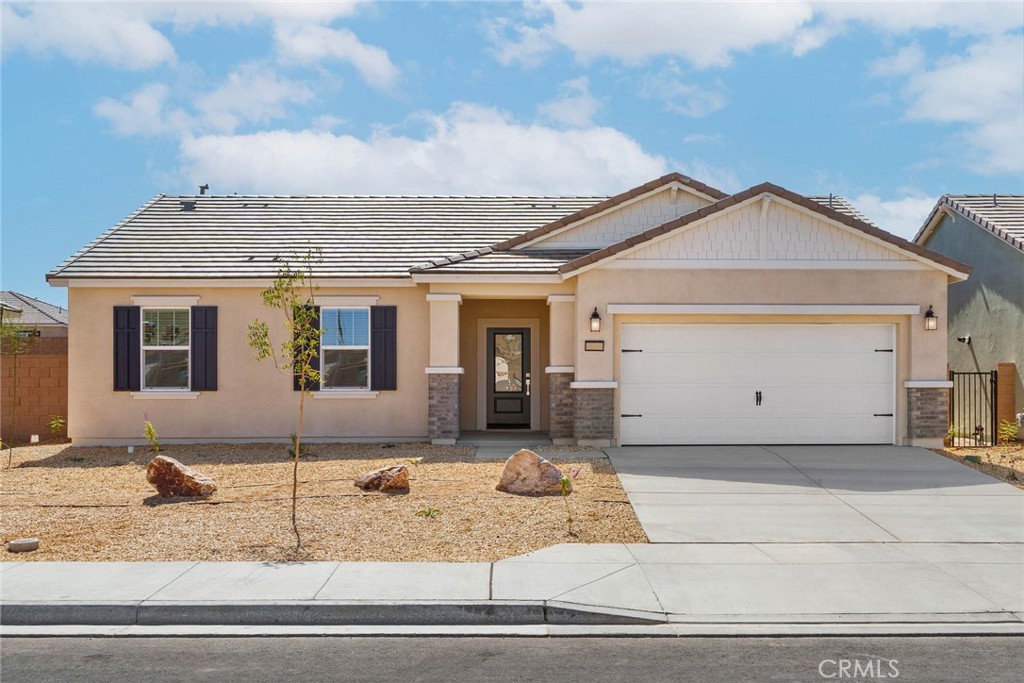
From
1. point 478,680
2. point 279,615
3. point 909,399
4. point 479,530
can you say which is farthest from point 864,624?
point 909,399

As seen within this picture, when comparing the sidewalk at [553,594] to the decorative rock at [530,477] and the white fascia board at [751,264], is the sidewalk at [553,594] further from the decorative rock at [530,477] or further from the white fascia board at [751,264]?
the white fascia board at [751,264]

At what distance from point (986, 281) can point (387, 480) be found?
1525 cm

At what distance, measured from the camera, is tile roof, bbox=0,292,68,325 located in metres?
26.5

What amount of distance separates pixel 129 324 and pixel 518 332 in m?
7.25

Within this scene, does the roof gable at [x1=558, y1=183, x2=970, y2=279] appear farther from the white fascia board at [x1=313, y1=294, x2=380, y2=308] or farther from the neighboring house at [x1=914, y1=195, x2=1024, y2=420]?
the neighboring house at [x1=914, y1=195, x2=1024, y2=420]

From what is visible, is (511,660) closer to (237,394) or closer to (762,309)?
(762,309)

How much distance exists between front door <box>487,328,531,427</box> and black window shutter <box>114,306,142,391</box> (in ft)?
21.5

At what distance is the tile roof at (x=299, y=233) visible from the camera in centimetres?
1498

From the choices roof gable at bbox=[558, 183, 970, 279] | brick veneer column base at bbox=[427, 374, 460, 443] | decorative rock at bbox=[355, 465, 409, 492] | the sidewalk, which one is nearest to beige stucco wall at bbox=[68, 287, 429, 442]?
brick veneer column base at bbox=[427, 374, 460, 443]

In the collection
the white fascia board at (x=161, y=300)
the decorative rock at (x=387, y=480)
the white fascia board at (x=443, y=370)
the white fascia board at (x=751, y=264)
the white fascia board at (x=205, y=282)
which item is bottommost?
the decorative rock at (x=387, y=480)

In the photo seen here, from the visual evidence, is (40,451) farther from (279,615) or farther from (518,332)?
(279,615)

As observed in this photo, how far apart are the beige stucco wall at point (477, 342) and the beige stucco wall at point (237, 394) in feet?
6.56

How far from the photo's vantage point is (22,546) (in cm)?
766

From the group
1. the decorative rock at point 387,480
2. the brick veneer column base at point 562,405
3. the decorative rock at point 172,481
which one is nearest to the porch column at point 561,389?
the brick veneer column base at point 562,405
